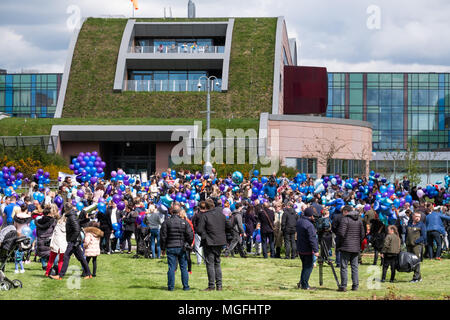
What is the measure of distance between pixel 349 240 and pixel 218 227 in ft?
8.07

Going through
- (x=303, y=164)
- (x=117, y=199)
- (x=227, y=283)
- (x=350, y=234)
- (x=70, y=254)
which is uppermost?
(x=303, y=164)

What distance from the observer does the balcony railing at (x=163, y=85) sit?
57.3 m

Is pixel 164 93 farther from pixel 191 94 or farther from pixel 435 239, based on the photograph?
pixel 435 239

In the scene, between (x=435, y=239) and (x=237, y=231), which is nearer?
(x=435, y=239)

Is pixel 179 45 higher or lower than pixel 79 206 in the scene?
higher

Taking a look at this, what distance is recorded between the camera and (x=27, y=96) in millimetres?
86812

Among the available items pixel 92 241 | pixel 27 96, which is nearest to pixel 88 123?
pixel 92 241

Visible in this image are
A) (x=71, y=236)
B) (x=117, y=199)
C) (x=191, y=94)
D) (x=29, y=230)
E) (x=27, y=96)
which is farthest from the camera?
(x=27, y=96)

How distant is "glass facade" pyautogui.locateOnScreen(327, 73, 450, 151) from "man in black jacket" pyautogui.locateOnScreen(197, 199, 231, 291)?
74020mm

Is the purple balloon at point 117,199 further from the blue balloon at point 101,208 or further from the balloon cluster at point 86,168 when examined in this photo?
the balloon cluster at point 86,168

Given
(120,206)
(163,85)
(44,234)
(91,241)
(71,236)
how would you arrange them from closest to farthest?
(71,236) → (91,241) → (44,234) → (120,206) → (163,85)

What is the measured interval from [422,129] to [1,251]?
7773cm

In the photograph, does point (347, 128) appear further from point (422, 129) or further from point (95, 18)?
point (422, 129)
